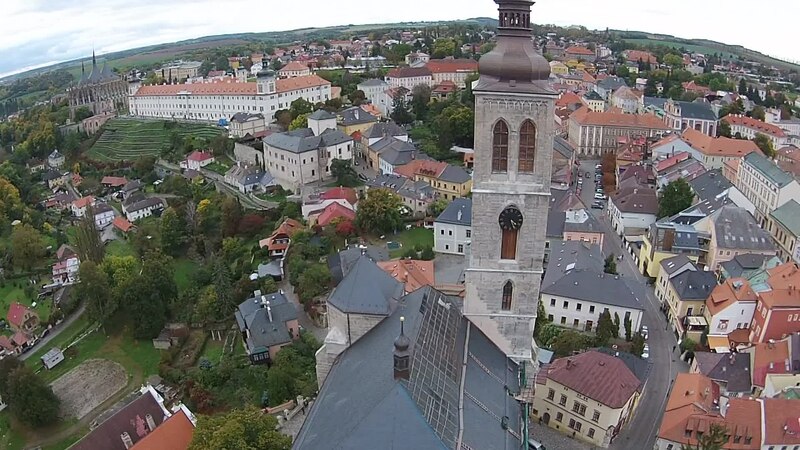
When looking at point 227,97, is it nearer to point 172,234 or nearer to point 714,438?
point 172,234

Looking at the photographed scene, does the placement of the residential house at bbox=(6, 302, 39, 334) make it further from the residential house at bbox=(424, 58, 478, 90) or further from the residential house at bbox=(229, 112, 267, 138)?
the residential house at bbox=(424, 58, 478, 90)

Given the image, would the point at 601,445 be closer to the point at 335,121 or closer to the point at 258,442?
the point at 258,442

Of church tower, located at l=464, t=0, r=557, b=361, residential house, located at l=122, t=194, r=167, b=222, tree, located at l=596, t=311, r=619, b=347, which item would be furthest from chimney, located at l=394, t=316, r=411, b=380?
residential house, located at l=122, t=194, r=167, b=222

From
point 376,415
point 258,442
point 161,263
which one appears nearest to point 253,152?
point 161,263

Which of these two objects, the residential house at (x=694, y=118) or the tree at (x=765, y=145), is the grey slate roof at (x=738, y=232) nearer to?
the tree at (x=765, y=145)

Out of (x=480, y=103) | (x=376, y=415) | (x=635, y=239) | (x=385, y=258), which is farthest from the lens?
(x=635, y=239)

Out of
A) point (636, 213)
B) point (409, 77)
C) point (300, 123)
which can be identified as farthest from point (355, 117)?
point (636, 213)
